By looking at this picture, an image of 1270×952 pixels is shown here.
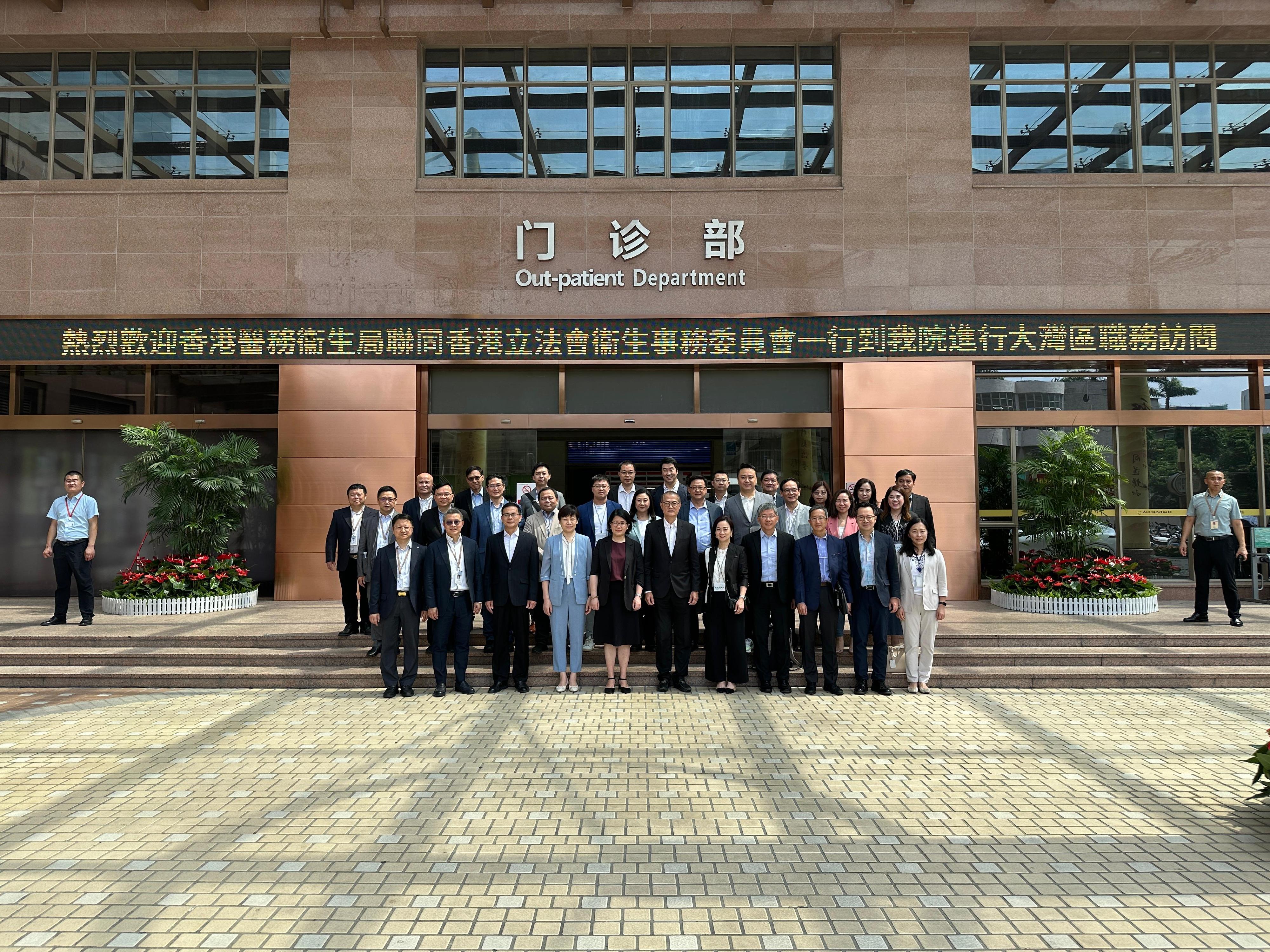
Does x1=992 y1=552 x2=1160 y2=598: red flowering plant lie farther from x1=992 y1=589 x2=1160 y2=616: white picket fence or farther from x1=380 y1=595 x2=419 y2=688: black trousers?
x1=380 y1=595 x2=419 y2=688: black trousers

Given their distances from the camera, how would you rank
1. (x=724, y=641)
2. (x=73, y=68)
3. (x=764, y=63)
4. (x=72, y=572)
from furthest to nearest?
1. (x=73, y=68)
2. (x=764, y=63)
3. (x=72, y=572)
4. (x=724, y=641)

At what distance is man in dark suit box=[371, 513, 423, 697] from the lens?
736 cm

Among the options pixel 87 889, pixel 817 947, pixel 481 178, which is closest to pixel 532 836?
pixel 817 947

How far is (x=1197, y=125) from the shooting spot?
12.4 meters

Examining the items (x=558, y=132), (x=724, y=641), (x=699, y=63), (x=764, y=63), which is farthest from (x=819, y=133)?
(x=724, y=641)

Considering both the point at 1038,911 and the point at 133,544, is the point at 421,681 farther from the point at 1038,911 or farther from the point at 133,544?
the point at 133,544

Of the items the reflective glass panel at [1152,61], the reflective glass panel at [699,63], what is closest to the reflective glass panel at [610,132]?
the reflective glass panel at [699,63]

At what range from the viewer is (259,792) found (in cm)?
479

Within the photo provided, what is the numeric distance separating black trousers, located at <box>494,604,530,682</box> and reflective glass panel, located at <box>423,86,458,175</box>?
8.23 m

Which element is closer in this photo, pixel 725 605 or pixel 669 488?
pixel 725 605

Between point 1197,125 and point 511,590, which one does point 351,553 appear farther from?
point 1197,125

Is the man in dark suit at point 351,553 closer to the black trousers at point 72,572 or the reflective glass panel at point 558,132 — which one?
the black trousers at point 72,572

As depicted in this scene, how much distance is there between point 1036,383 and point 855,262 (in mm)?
3441

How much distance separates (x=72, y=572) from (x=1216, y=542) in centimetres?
1432
